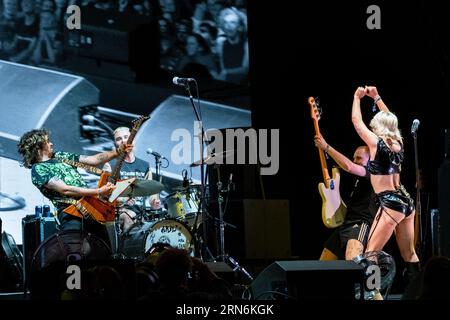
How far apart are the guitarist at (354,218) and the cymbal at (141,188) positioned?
5.68ft

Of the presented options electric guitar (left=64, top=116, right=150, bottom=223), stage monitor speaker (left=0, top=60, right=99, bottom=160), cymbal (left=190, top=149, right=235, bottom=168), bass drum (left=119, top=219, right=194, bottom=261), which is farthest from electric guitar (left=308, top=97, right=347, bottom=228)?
stage monitor speaker (left=0, top=60, right=99, bottom=160)

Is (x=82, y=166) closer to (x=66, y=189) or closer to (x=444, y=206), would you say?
(x=66, y=189)

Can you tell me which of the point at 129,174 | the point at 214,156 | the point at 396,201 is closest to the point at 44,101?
the point at 129,174

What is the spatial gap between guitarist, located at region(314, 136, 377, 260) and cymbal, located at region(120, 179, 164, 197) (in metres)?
1.73

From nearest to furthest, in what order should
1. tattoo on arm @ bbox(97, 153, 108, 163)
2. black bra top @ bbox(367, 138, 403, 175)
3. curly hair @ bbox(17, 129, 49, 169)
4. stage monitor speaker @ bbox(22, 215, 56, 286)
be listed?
black bra top @ bbox(367, 138, 403, 175)
curly hair @ bbox(17, 129, 49, 169)
tattoo on arm @ bbox(97, 153, 108, 163)
stage monitor speaker @ bbox(22, 215, 56, 286)

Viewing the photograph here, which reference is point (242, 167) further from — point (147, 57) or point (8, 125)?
point (8, 125)

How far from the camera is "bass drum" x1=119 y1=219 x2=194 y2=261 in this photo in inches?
346

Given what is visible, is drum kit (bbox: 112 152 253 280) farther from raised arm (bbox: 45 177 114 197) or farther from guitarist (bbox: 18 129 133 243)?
raised arm (bbox: 45 177 114 197)

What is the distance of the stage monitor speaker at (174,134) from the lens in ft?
32.8

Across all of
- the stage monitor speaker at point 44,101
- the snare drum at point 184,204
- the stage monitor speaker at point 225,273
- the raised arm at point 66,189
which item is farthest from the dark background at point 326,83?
the stage monitor speaker at point 225,273

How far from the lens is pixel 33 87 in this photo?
9.55 metres

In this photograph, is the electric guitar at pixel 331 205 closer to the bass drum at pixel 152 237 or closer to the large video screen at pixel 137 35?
the bass drum at pixel 152 237

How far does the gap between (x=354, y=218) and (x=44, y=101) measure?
396 cm

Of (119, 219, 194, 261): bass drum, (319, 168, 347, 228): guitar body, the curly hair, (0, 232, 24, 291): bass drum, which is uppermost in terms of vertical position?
the curly hair
